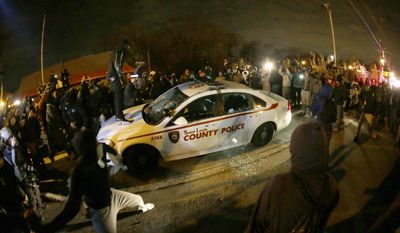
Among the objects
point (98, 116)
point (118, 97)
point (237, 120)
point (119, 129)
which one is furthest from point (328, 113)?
point (98, 116)

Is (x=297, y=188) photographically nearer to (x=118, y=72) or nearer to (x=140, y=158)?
(x=140, y=158)

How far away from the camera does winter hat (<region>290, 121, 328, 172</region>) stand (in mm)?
2479

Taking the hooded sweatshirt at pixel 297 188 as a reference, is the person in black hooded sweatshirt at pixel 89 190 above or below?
below

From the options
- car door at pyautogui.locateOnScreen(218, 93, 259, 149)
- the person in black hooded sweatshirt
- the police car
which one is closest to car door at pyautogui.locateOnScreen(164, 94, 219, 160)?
the police car

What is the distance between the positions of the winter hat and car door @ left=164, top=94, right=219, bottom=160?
5.03m

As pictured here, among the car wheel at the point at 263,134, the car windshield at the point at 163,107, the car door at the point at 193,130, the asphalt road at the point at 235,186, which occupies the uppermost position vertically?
the car windshield at the point at 163,107

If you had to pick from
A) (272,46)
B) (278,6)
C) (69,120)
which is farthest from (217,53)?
(69,120)

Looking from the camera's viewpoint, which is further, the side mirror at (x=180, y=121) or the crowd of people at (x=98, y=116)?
the side mirror at (x=180, y=121)

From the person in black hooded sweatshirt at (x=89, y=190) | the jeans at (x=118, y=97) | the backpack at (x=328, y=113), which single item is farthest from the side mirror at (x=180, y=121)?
the person in black hooded sweatshirt at (x=89, y=190)

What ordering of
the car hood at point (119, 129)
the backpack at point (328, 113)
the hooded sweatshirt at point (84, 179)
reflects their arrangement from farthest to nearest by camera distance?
the car hood at point (119, 129) < the backpack at point (328, 113) < the hooded sweatshirt at point (84, 179)

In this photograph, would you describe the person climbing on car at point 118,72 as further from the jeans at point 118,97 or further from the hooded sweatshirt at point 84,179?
the hooded sweatshirt at point 84,179

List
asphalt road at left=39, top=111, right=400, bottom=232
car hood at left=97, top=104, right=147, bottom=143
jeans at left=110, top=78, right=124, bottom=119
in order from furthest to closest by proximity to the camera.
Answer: jeans at left=110, top=78, right=124, bottom=119, car hood at left=97, top=104, right=147, bottom=143, asphalt road at left=39, top=111, right=400, bottom=232

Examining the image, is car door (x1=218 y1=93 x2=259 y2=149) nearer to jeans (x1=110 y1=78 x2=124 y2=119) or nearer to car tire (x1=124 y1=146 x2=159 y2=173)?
car tire (x1=124 y1=146 x2=159 y2=173)

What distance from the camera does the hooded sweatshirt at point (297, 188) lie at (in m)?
2.45
